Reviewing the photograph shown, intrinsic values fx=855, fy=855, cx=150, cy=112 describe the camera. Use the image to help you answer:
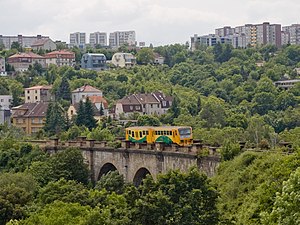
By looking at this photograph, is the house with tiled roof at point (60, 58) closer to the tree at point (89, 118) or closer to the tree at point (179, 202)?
the tree at point (89, 118)

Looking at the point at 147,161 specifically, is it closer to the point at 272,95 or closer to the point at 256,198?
the point at 256,198

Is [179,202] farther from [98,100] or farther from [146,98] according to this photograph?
[146,98]

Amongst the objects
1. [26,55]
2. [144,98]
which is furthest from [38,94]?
[26,55]

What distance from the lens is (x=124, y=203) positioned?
3659cm

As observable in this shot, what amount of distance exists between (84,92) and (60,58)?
38640mm

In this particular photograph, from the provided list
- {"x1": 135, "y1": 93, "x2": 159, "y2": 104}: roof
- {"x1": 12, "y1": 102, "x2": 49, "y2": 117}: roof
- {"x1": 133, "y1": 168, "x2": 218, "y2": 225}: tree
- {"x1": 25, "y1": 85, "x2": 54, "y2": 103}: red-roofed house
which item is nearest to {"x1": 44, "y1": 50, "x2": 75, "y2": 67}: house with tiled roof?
{"x1": 25, "y1": 85, "x2": 54, "y2": 103}: red-roofed house

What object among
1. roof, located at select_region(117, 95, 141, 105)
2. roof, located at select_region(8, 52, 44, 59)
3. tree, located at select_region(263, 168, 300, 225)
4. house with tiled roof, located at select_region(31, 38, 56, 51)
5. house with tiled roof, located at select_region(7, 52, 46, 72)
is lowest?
roof, located at select_region(117, 95, 141, 105)

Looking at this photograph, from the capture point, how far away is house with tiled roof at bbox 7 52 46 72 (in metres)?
163

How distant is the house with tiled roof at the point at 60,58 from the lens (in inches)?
6619

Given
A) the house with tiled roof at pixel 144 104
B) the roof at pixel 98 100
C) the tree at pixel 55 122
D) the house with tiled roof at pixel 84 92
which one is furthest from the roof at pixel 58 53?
the tree at pixel 55 122

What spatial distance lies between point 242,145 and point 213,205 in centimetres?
1066

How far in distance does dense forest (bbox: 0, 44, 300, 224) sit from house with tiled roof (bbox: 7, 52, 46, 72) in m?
4.22

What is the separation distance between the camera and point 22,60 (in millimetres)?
163875

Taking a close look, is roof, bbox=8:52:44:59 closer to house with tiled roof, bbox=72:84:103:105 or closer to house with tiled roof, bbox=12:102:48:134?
house with tiled roof, bbox=72:84:103:105
